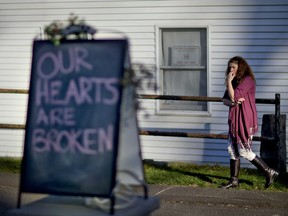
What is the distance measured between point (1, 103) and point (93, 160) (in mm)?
9645

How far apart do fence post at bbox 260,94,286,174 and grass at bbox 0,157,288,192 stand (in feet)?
0.74

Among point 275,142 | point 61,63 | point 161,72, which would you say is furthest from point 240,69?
point 61,63

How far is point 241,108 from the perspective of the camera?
10.8 meters

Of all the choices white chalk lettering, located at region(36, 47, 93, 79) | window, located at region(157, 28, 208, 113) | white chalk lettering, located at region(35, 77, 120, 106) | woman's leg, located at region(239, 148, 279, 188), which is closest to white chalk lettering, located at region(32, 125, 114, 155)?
white chalk lettering, located at region(35, 77, 120, 106)

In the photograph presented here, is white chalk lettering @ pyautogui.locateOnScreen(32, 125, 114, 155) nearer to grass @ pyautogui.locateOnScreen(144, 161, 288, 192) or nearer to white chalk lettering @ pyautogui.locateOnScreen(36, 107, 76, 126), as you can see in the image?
white chalk lettering @ pyautogui.locateOnScreen(36, 107, 76, 126)

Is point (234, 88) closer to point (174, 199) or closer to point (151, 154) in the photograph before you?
point (174, 199)

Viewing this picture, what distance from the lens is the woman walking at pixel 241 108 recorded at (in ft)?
35.2

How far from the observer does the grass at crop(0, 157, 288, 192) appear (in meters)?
11.3

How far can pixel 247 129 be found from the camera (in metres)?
10.8

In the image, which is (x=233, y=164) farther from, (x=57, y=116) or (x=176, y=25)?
(x=57, y=116)

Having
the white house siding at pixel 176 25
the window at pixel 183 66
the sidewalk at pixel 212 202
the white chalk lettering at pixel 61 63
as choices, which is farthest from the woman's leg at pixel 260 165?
the white chalk lettering at pixel 61 63

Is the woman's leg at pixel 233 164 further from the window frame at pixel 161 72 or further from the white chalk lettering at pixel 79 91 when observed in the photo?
the white chalk lettering at pixel 79 91

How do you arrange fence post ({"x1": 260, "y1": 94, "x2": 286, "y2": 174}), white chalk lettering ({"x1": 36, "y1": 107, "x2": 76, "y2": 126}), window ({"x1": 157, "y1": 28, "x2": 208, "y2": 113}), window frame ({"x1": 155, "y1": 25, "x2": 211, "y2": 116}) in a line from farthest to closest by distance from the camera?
window ({"x1": 157, "y1": 28, "x2": 208, "y2": 113}), window frame ({"x1": 155, "y1": 25, "x2": 211, "y2": 116}), fence post ({"x1": 260, "y1": 94, "x2": 286, "y2": 174}), white chalk lettering ({"x1": 36, "y1": 107, "x2": 76, "y2": 126})

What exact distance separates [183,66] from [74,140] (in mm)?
8697
